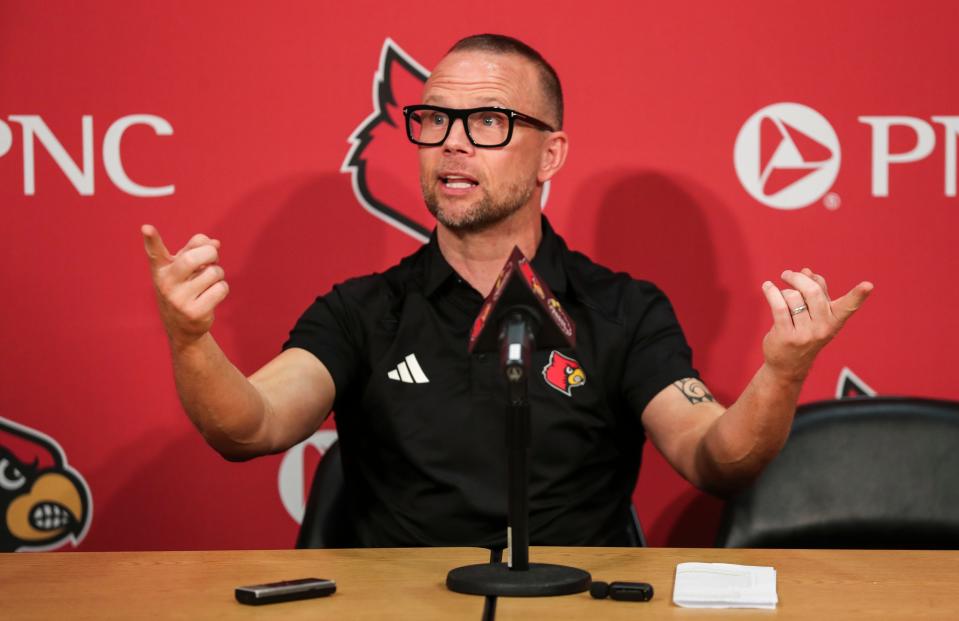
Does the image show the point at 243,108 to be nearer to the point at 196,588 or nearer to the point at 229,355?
the point at 229,355

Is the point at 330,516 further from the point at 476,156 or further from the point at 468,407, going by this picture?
the point at 476,156

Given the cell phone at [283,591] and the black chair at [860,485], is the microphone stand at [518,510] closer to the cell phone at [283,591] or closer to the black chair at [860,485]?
the cell phone at [283,591]

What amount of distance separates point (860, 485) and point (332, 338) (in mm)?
998

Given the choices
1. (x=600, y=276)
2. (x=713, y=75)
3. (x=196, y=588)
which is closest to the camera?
(x=196, y=588)

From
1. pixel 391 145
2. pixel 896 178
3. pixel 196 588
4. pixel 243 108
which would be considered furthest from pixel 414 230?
pixel 196 588

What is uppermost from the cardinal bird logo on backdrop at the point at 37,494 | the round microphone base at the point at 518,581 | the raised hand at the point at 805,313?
the raised hand at the point at 805,313

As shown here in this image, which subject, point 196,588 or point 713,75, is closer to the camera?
point 196,588

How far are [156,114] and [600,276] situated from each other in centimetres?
100

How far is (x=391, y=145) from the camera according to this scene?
8.27 feet

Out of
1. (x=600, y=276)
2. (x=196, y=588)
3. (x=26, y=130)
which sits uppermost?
→ (x=26, y=130)

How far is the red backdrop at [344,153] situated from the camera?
251 cm

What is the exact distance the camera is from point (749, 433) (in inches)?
72.6

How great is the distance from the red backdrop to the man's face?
28 centimetres

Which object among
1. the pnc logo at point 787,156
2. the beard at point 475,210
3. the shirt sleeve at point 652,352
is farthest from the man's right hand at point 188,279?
the pnc logo at point 787,156
